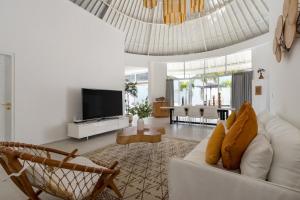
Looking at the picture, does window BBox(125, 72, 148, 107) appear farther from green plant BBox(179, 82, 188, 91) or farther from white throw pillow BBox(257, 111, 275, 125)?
white throw pillow BBox(257, 111, 275, 125)

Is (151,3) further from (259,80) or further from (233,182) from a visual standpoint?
(233,182)

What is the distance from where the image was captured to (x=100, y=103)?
5105mm

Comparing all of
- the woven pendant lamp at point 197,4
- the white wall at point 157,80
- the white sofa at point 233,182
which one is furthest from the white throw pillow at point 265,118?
the white wall at point 157,80

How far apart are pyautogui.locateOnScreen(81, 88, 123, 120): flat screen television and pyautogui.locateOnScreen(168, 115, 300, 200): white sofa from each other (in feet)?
12.4

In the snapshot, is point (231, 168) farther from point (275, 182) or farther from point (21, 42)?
point (21, 42)

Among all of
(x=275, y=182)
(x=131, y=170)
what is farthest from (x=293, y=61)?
(x=131, y=170)

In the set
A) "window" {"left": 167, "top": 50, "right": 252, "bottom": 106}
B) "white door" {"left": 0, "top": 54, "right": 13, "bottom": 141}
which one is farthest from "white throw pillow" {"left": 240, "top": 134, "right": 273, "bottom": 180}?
"window" {"left": 167, "top": 50, "right": 252, "bottom": 106}

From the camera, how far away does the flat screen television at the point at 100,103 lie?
185 inches

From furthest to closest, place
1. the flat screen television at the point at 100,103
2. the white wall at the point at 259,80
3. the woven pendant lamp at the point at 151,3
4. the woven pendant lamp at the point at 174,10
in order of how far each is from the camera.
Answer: the white wall at the point at 259,80 → the flat screen television at the point at 100,103 → the woven pendant lamp at the point at 174,10 → the woven pendant lamp at the point at 151,3

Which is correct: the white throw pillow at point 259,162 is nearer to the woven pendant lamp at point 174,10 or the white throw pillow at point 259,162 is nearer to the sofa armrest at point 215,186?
the sofa armrest at point 215,186

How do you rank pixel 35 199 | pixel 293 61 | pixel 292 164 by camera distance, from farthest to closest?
pixel 293 61, pixel 35 199, pixel 292 164

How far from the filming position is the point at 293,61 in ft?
7.06

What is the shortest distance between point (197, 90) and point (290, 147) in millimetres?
8874

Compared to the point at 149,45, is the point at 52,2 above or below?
below
